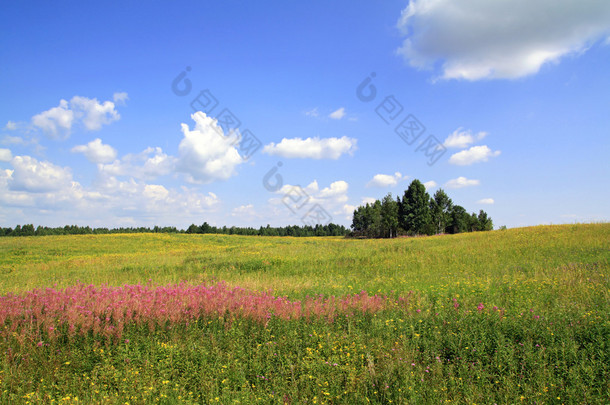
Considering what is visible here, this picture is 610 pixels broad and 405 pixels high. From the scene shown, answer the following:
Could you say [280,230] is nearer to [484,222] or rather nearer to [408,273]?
[484,222]

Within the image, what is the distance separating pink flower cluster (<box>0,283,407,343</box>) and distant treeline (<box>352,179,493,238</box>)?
182 ft

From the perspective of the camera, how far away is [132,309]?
6.36 metres

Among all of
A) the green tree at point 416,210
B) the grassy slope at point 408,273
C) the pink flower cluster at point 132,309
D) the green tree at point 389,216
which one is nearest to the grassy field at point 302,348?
the pink flower cluster at point 132,309

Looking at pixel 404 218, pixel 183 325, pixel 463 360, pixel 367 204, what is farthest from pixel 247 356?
pixel 367 204

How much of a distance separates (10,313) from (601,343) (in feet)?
36.4

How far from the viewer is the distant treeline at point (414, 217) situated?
59.6 meters

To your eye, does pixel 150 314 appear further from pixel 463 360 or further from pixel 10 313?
pixel 463 360

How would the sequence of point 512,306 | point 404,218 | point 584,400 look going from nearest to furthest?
point 584,400 → point 512,306 → point 404,218

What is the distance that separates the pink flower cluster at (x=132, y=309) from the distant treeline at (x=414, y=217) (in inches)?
2179

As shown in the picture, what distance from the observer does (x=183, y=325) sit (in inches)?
242

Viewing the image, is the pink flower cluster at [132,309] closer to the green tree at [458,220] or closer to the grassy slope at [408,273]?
the grassy slope at [408,273]

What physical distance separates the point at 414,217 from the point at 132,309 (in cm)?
5840

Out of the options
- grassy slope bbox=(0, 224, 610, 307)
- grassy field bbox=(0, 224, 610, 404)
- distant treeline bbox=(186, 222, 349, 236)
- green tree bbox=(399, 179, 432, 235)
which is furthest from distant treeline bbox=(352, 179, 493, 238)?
grassy field bbox=(0, 224, 610, 404)

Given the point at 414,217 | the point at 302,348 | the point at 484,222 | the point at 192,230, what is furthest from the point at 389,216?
the point at 302,348
